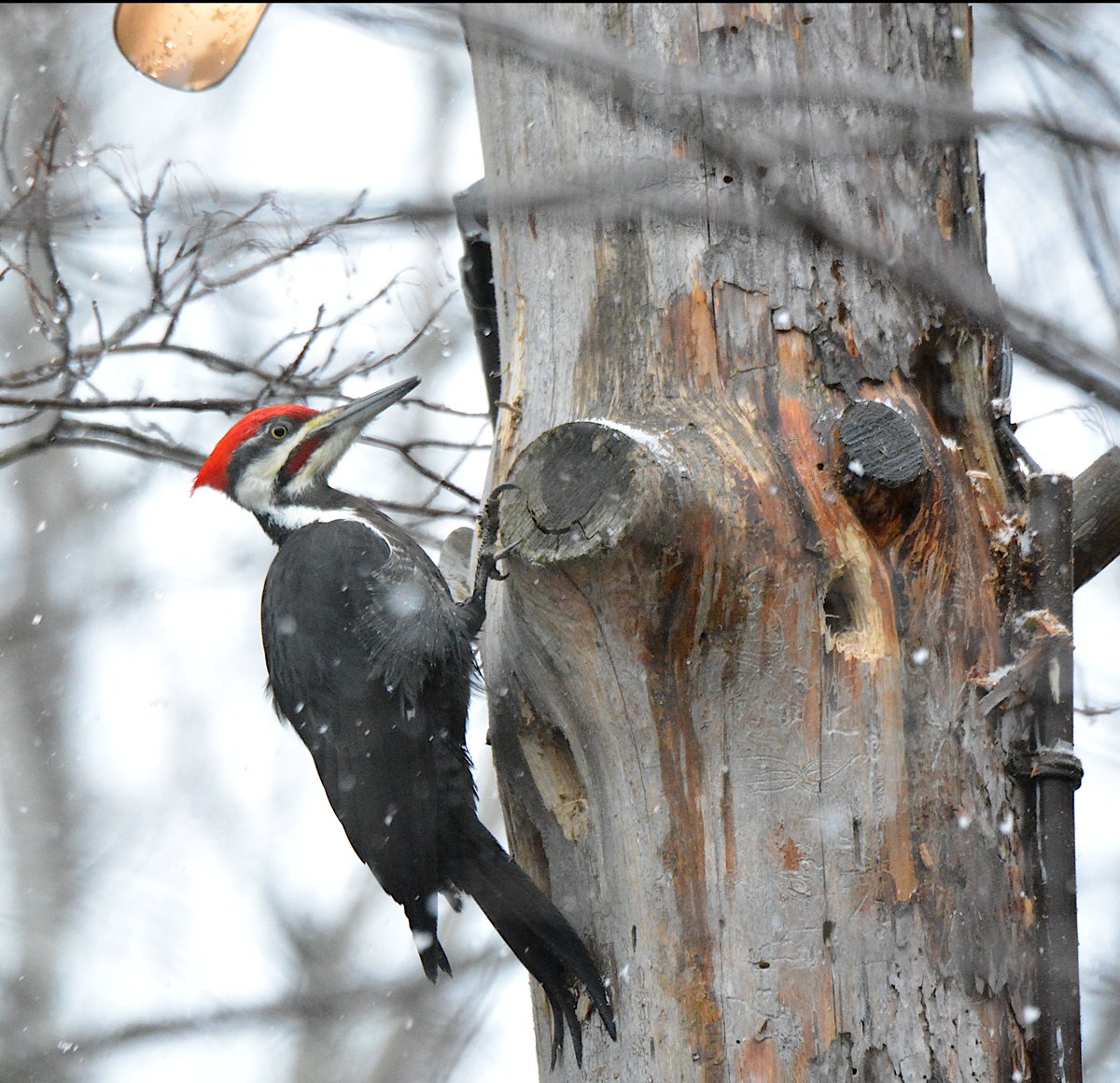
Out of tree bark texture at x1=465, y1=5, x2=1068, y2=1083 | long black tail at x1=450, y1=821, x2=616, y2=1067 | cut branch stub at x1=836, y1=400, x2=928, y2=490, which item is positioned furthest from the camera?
long black tail at x1=450, y1=821, x2=616, y2=1067

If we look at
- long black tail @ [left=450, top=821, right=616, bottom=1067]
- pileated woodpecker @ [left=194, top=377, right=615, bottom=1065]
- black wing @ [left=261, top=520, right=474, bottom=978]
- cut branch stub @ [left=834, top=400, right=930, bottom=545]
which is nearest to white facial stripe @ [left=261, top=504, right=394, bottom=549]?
pileated woodpecker @ [left=194, top=377, right=615, bottom=1065]

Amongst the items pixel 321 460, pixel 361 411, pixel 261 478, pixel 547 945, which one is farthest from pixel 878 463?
pixel 261 478

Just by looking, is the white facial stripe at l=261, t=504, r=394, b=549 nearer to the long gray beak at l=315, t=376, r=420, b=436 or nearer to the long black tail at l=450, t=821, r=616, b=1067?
the long gray beak at l=315, t=376, r=420, b=436

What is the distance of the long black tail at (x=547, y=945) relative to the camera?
2.29 metres

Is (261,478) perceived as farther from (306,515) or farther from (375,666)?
(375,666)

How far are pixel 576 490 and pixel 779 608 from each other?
1.31 ft

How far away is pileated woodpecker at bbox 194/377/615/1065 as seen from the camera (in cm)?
289

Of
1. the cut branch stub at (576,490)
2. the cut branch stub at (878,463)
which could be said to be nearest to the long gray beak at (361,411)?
the cut branch stub at (576,490)

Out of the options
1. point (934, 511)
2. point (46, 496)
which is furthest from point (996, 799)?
point (46, 496)

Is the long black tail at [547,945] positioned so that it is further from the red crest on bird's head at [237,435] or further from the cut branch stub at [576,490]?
the red crest on bird's head at [237,435]

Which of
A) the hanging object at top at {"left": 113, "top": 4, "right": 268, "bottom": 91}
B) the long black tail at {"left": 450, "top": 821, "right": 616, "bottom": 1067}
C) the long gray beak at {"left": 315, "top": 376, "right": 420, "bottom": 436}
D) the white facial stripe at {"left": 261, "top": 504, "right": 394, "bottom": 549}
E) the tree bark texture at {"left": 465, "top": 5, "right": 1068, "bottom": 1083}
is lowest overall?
the long black tail at {"left": 450, "top": 821, "right": 616, "bottom": 1067}

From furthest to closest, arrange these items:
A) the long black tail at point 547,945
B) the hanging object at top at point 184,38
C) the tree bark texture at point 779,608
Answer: the hanging object at top at point 184,38, the long black tail at point 547,945, the tree bark texture at point 779,608

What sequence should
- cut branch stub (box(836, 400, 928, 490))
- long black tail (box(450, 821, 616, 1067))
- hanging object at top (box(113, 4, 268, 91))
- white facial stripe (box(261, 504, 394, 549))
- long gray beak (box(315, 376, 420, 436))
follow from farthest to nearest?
1. white facial stripe (box(261, 504, 394, 549))
2. long gray beak (box(315, 376, 420, 436))
3. hanging object at top (box(113, 4, 268, 91))
4. long black tail (box(450, 821, 616, 1067))
5. cut branch stub (box(836, 400, 928, 490))

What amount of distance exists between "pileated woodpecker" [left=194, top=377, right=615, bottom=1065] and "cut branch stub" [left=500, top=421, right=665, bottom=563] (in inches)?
16.2
